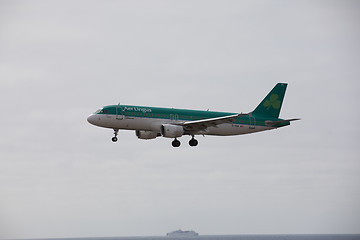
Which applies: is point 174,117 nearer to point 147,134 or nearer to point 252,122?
point 147,134

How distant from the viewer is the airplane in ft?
218

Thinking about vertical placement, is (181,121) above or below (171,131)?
above

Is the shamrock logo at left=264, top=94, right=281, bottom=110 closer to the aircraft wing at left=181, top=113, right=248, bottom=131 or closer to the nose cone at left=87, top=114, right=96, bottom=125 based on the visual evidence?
the aircraft wing at left=181, top=113, right=248, bottom=131

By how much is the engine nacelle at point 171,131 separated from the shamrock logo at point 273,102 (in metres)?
15.7

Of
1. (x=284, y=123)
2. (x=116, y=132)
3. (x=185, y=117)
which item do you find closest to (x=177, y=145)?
(x=185, y=117)

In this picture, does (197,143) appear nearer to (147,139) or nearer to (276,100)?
(147,139)

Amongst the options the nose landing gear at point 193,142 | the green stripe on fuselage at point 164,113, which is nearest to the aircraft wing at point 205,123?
the green stripe on fuselage at point 164,113

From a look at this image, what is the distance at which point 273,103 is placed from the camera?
79125mm

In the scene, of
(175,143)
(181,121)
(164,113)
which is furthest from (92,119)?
(175,143)

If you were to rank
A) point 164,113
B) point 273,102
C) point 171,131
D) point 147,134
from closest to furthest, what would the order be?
point 171,131 → point 164,113 → point 147,134 → point 273,102

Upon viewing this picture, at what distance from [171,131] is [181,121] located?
2.95 meters

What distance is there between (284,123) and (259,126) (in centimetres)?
349

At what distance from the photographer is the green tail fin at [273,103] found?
7764 centimetres

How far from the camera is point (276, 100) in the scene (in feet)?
262
